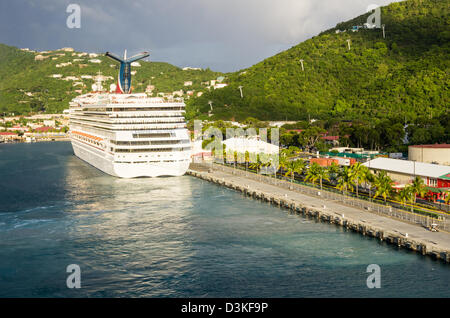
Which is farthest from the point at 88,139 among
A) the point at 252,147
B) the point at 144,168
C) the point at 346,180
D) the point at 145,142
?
the point at 346,180

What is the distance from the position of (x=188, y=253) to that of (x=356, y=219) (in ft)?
56.7

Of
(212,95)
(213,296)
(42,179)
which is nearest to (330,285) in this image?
(213,296)

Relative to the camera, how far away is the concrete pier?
1553 inches

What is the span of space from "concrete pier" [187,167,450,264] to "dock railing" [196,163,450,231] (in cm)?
97

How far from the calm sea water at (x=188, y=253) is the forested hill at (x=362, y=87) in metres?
95.8

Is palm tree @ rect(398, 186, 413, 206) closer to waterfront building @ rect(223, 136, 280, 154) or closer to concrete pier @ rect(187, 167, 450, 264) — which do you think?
concrete pier @ rect(187, 167, 450, 264)

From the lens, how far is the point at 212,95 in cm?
19712

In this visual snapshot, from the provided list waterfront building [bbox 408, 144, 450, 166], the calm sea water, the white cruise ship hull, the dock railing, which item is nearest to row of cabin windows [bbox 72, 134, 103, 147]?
the white cruise ship hull

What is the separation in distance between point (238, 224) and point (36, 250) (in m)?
19.6

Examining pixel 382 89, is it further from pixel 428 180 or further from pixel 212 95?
pixel 428 180

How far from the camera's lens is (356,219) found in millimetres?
48000

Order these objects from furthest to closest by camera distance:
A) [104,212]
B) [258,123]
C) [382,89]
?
[382,89], [258,123], [104,212]

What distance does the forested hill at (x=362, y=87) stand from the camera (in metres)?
150

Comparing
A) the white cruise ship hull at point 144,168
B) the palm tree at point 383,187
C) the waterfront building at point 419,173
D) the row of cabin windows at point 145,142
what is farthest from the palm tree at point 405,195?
the white cruise ship hull at point 144,168
